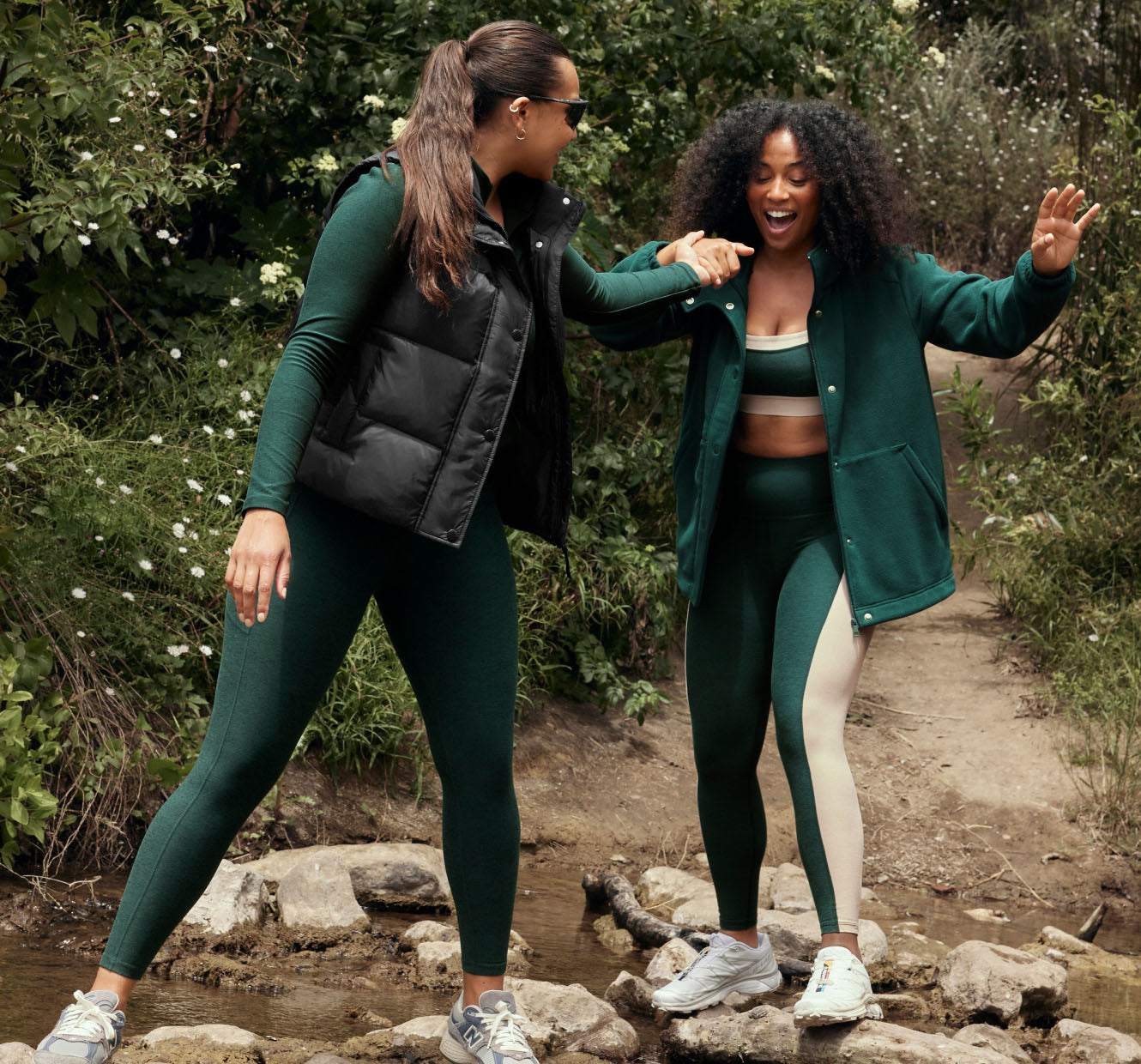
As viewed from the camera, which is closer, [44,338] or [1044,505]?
[44,338]

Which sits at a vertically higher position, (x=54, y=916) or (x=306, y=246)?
(x=306, y=246)

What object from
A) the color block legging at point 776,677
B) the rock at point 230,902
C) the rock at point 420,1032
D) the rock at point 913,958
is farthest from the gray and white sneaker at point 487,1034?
the rock at point 913,958

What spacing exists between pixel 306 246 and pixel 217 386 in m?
0.68

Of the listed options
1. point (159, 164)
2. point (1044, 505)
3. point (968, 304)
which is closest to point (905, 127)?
point (1044, 505)

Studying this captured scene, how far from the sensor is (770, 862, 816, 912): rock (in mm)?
4328

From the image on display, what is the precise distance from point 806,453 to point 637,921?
1636mm

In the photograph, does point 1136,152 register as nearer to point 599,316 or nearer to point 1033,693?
point 1033,693

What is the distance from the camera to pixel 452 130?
2.46 meters

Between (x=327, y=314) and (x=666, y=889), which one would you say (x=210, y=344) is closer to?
(x=666, y=889)

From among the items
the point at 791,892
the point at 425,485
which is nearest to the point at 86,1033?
the point at 425,485

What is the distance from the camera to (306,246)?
5414mm

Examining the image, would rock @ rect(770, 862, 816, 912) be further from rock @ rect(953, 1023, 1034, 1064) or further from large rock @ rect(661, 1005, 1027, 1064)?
large rock @ rect(661, 1005, 1027, 1064)

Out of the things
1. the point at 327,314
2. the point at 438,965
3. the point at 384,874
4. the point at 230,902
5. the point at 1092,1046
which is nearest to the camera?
the point at 327,314

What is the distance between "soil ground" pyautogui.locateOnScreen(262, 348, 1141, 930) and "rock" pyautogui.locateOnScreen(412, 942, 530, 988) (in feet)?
3.22
